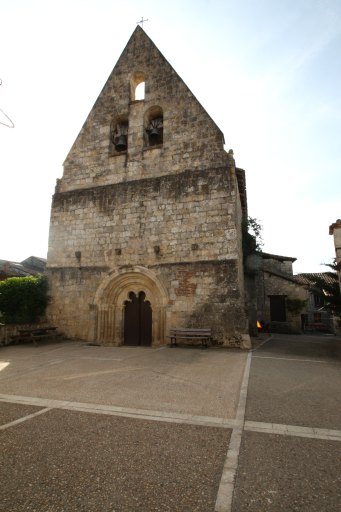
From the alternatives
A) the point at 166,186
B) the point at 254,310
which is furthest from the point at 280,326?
the point at 166,186

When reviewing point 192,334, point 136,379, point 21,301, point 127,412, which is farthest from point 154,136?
point 127,412

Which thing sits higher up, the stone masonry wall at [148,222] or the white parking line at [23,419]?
the stone masonry wall at [148,222]

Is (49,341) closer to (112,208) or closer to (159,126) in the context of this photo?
(112,208)

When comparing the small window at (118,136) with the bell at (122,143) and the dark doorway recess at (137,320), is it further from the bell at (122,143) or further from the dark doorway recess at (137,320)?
the dark doorway recess at (137,320)

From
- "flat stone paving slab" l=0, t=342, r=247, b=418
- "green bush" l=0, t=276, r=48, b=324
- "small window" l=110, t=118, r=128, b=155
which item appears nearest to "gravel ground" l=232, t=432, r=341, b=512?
"flat stone paving slab" l=0, t=342, r=247, b=418

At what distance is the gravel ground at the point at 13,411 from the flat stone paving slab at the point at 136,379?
1.42 feet

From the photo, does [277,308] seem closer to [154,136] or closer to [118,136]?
[154,136]

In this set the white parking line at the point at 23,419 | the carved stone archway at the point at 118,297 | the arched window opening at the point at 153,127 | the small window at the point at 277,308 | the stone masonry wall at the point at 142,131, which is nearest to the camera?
the white parking line at the point at 23,419

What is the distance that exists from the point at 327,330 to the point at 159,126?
69.6ft

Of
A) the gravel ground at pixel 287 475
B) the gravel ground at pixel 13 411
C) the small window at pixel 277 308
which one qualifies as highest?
the small window at pixel 277 308

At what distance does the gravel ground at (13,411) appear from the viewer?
3256 mm

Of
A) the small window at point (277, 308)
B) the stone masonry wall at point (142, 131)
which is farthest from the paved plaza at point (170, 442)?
the small window at point (277, 308)

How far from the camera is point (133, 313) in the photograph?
11.1 metres

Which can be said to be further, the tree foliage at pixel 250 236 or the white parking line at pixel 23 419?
the tree foliage at pixel 250 236
